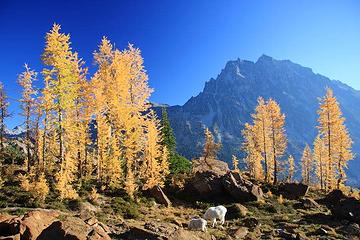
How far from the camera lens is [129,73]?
34906 mm

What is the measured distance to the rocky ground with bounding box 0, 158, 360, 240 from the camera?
14789mm

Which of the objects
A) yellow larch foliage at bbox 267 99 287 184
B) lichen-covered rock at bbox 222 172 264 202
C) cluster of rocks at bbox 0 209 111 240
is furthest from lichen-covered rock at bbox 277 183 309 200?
cluster of rocks at bbox 0 209 111 240

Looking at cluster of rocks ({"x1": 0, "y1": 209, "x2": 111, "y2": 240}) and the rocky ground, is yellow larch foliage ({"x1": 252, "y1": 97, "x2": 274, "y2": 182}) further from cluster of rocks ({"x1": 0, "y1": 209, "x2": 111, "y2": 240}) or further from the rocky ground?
cluster of rocks ({"x1": 0, "y1": 209, "x2": 111, "y2": 240})

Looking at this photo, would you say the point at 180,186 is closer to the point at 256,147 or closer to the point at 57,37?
the point at 57,37

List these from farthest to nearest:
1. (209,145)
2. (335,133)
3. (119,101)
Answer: (209,145) < (335,133) < (119,101)

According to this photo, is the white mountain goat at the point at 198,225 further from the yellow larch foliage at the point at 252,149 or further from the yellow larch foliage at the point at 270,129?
the yellow larch foliage at the point at 252,149

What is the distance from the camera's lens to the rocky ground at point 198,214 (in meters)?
14.8

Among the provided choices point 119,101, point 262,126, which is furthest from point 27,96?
point 262,126

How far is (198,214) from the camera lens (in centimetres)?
3089

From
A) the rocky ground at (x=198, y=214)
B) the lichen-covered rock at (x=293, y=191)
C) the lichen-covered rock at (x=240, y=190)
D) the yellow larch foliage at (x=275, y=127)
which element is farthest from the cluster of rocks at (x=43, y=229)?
the yellow larch foliage at (x=275, y=127)

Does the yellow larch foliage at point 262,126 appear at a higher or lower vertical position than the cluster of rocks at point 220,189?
higher

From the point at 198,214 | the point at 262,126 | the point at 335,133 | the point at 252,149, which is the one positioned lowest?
the point at 198,214

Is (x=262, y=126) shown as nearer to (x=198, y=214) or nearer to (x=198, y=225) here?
(x=198, y=214)

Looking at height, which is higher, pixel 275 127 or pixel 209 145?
pixel 275 127
